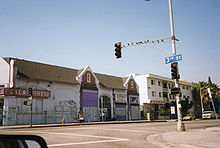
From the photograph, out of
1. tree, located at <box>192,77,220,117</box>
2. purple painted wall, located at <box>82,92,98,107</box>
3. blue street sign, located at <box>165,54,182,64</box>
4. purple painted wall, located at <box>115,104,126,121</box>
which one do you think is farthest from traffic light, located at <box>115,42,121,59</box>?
tree, located at <box>192,77,220,117</box>

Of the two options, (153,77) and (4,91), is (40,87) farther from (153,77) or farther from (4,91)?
(153,77)

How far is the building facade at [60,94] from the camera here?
31.1 meters

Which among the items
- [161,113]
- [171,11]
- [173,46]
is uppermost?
[171,11]

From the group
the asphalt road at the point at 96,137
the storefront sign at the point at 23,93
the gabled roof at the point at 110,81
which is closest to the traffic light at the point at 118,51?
the asphalt road at the point at 96,137

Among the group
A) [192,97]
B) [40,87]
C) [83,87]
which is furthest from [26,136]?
[192,97]

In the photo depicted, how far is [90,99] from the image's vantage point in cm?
4141

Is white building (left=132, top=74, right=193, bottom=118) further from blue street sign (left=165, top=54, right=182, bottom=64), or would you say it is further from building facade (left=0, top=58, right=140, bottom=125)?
blue street sign (left=165, top=54, right=182, bottom=64)

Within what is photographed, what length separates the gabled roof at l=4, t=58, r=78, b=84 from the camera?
32.9 meters

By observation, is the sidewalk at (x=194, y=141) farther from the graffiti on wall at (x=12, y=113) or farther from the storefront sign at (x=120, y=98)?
the storefront sign at (x=120, y=98)

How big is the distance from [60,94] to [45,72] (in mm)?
4078

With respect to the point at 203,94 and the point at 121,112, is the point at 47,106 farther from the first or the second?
the point at 203,94

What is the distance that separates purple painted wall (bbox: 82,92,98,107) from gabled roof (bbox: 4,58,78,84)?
10.8 ft

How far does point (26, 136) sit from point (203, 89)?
6682cm

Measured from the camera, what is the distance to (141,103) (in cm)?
5362
